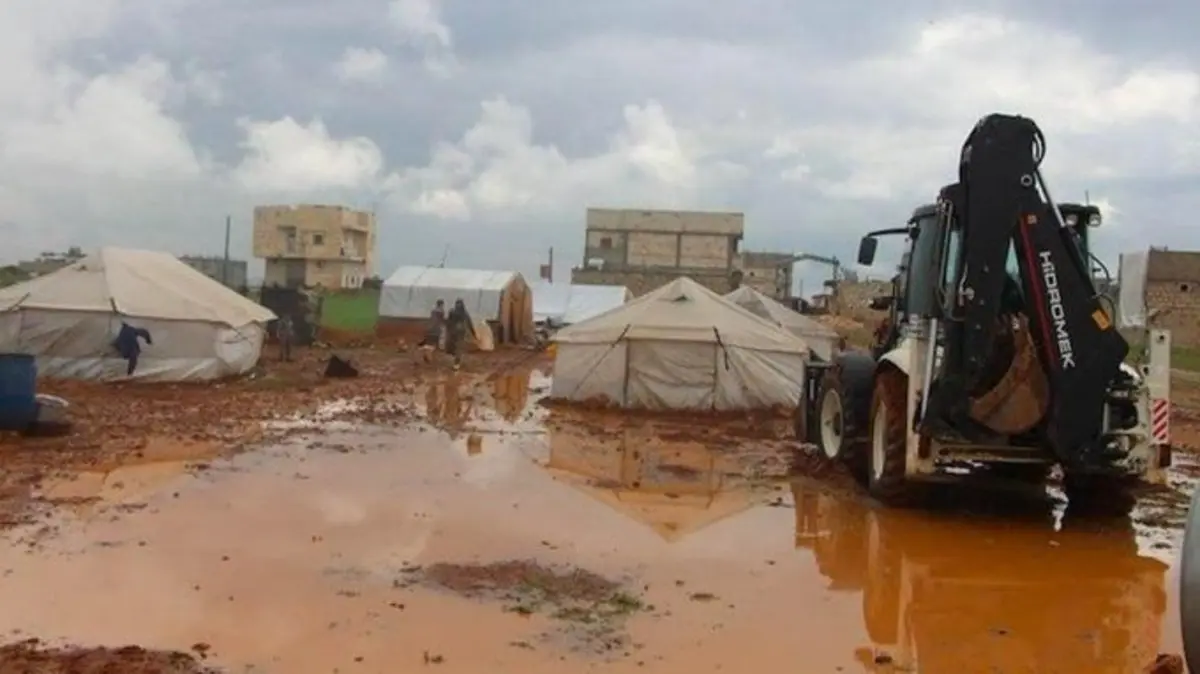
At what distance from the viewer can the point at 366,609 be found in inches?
288

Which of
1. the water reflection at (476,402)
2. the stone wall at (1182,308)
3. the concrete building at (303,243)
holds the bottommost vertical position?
the water reflection at (476,402)

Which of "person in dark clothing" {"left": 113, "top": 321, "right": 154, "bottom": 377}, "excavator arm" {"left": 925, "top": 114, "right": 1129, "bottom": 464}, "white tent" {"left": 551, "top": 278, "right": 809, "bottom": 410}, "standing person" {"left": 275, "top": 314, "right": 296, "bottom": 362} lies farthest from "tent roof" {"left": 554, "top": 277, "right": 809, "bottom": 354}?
"excavator arm" {"left": 925, "top": 114, "right": 1129, "bottom": 464}

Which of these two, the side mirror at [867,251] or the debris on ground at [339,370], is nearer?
the side mirror at [867,251]

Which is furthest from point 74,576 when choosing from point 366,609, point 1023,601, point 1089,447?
point 1089,447

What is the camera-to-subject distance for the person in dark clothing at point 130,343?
865 inches

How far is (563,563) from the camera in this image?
8.80 meters

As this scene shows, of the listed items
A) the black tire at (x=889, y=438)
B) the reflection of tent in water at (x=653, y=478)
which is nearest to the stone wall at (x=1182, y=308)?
the reflection of tent in water at (x=653, y=478)

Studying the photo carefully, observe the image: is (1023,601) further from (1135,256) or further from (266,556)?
(1135,256)

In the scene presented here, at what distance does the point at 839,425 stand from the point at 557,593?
6442mm

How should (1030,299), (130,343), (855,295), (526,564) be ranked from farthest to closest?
(855,295) < (130,343) < (1030,299) < (526,564)

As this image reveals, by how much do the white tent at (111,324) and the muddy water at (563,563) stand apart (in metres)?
10.2

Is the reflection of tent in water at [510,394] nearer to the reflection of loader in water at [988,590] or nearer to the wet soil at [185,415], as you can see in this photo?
the wet soil at [185,415]

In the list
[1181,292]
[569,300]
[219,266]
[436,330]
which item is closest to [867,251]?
[436,330]

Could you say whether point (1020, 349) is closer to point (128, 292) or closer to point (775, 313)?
point (128, 292)
